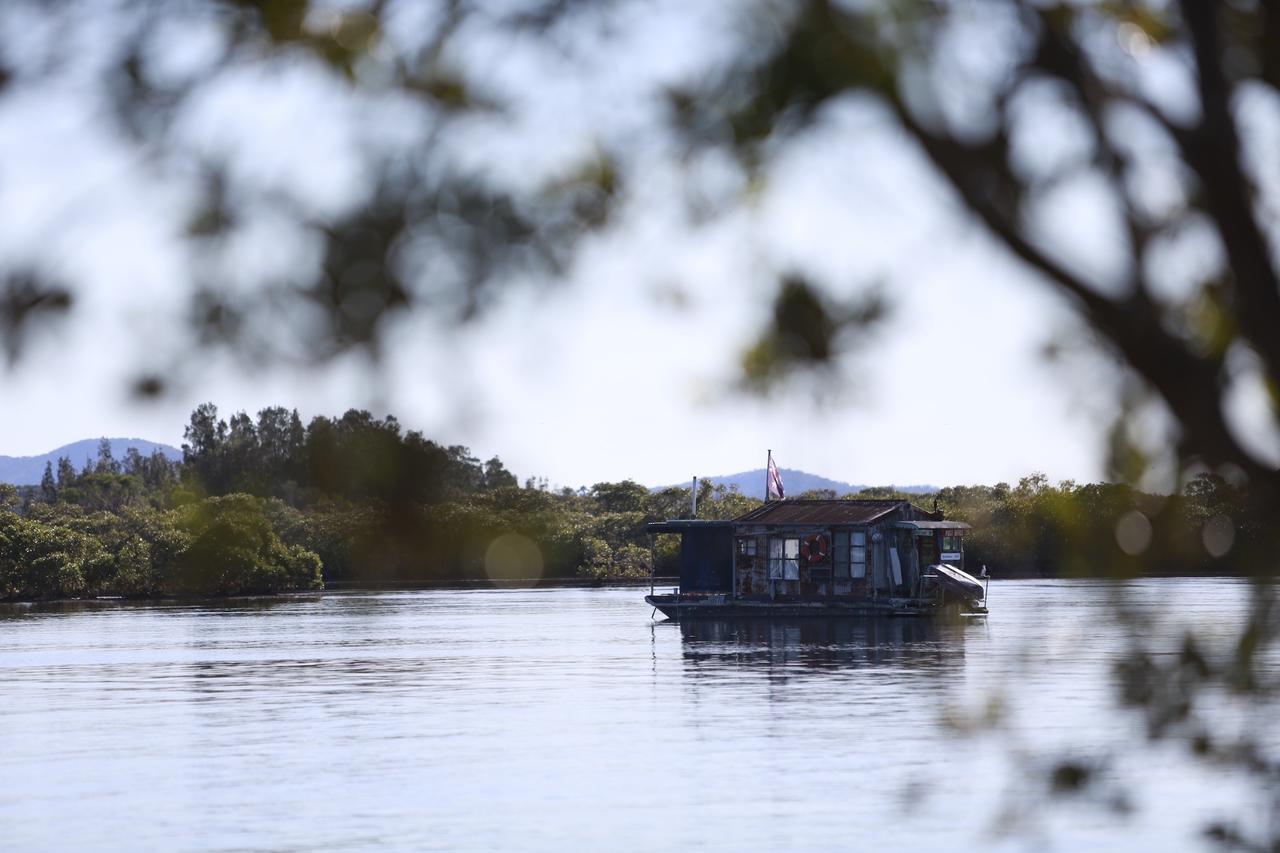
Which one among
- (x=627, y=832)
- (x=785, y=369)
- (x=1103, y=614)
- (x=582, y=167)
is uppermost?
(x=582, y=167)

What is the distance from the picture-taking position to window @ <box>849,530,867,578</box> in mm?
69812

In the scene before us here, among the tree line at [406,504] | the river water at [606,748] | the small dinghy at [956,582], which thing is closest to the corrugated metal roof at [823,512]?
the small dinghy at [956,582]

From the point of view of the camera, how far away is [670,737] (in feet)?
109

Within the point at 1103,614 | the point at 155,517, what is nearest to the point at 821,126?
the point at 1103,614

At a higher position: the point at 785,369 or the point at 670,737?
the point at 785,369

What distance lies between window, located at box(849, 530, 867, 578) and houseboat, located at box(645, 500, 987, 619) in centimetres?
4

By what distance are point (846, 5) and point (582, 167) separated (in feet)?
3.30

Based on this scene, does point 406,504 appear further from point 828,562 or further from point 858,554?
point 858,554

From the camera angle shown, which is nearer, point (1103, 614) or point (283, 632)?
point (1103, 614)

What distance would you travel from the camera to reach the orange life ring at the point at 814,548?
6962cm

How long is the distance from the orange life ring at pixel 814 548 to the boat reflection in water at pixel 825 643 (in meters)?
3.00

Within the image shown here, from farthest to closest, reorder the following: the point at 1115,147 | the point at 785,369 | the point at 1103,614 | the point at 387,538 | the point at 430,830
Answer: the point at 430,830
the point at 1103,614
the point at 785,369
the point at 1115,147
the point at 387,538

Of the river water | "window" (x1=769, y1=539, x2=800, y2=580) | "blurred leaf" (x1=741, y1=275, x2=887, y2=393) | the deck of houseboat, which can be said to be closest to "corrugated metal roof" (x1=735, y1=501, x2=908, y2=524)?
"window" (x1=769, y1=539, x2=800, y2=580)

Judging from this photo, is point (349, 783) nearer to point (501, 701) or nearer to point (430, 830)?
point (430, 830)
